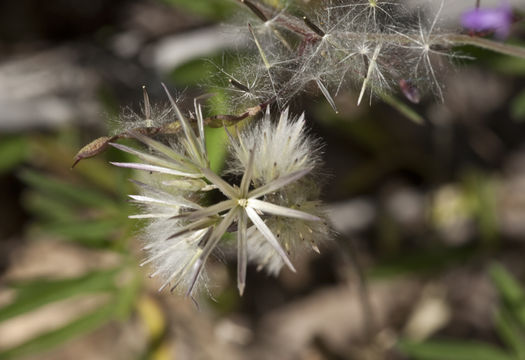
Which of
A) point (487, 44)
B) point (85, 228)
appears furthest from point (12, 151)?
point (487, 44)

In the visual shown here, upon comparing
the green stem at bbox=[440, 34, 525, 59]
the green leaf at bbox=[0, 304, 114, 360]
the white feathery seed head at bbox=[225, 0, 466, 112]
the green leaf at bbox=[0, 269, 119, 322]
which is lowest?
the green leaf at bbox=[0, 304, 114, 360]

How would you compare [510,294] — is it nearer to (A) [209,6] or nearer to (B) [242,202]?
(B) [242,202]

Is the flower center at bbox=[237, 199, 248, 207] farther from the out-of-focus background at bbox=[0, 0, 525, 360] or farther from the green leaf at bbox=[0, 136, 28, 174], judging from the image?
the green leaf at bbox=[0, 136, 28, 174]

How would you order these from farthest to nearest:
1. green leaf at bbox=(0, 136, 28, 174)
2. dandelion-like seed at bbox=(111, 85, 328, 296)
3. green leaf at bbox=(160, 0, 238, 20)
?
1. green leaf at bbox=(0, 136, 28, 174)
2. green leaf at bbox=(160, 0, 238, 20)
3. dandelion-like seed at bbox=(111, 85, 328, 296)

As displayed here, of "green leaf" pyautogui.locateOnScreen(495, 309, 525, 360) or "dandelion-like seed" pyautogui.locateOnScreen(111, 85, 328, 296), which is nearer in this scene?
"dandelion-like seed" pyautogui.locateOnScreen(111, 85, 328, 296)

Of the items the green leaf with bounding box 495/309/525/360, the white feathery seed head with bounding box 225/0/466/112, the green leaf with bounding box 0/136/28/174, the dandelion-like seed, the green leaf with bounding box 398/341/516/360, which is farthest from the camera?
the green leaf with bounding box 0/136/28/174

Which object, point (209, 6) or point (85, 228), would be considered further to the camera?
point (209, 6)

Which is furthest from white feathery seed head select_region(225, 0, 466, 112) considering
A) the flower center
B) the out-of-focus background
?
the out-of-focus background
